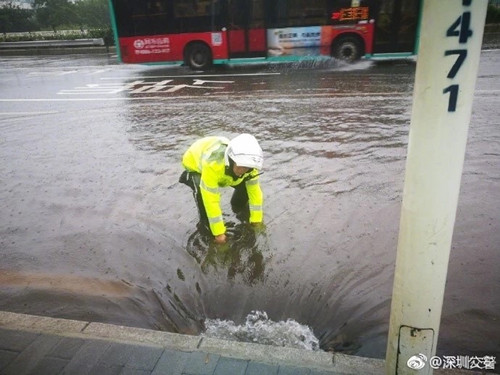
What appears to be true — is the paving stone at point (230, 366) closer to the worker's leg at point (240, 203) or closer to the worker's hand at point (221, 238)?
the worker's hand at point (221, 238)

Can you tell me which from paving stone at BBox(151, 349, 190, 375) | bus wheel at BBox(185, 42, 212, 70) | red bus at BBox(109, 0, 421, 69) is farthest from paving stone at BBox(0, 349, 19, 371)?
bus wheel at BBox(185, 42, 212, 70)

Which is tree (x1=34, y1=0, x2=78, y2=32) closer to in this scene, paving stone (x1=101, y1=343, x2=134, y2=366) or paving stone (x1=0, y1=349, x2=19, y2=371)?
paving stone (x1=0, y1=349, x2=19, y2=371)

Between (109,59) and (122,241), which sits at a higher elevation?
(109,59)

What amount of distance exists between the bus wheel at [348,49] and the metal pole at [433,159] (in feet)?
41.3

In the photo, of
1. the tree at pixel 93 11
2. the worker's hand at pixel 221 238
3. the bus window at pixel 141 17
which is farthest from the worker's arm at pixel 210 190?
the tree at pixel 93 11

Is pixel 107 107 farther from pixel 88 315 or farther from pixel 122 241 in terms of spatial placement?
pixel 88 315

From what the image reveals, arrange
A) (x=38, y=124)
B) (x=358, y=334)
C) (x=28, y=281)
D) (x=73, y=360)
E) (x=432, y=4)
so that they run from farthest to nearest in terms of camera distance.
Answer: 1. (x=38, y=124)
2. (x=28, y=281)
3. (x=358, y=334)
4. (x=73, y=360)
5. (x=432, y=4)

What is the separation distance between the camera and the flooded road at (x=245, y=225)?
3.30m

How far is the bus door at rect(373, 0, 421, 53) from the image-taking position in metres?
11.9

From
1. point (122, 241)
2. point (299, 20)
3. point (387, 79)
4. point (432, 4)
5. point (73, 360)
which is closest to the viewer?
point (432, 4)

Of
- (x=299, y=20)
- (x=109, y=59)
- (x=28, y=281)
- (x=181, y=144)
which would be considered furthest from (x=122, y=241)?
(x=109, y=59)

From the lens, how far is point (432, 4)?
1.36 m

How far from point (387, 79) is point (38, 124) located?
30.1 feet

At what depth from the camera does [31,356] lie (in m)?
2.69
